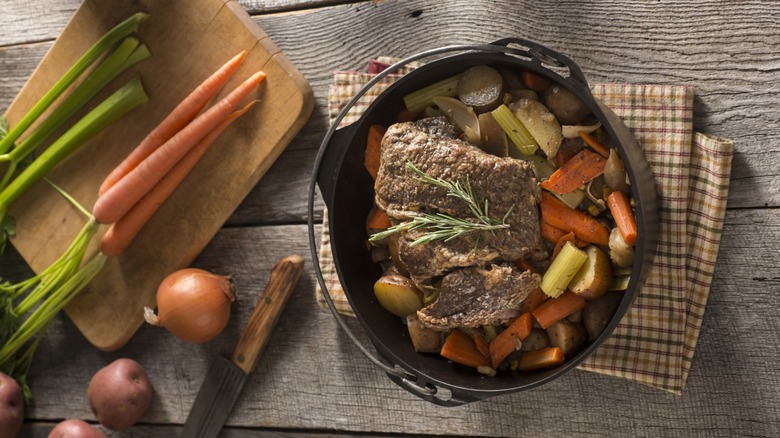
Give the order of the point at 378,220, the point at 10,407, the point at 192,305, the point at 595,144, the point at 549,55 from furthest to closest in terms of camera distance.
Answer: the point at 10,407 < the point at 192,305 < the point at 378,220 < the point at 595,144 < the point at 549,55

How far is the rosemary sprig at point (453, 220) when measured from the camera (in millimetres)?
1912

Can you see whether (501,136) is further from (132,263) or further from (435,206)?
(132,263)

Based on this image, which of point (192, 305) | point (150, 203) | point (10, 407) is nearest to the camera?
point (192, 305)

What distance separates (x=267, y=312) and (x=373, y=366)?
1.33ft

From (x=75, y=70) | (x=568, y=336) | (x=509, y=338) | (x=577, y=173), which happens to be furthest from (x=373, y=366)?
(x=75, y=70)

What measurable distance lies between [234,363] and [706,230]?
5.20ft

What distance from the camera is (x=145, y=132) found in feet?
8.79

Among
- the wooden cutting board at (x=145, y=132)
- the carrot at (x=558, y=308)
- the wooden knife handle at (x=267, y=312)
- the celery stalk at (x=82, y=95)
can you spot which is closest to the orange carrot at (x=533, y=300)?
the carrot at (x=558, y=308)

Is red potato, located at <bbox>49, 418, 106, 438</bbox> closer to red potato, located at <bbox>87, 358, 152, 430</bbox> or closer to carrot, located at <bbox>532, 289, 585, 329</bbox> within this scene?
red potato, located at <bbox>87, 358, 152, 430</bbox>

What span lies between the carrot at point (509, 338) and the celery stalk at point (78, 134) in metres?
1.49

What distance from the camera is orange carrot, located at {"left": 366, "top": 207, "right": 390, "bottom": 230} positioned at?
7.21 feet

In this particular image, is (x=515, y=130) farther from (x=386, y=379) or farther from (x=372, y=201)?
(x=386, y=379)

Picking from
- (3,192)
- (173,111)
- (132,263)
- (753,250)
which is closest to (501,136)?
(753,250)

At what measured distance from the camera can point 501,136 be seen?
6.77ft
